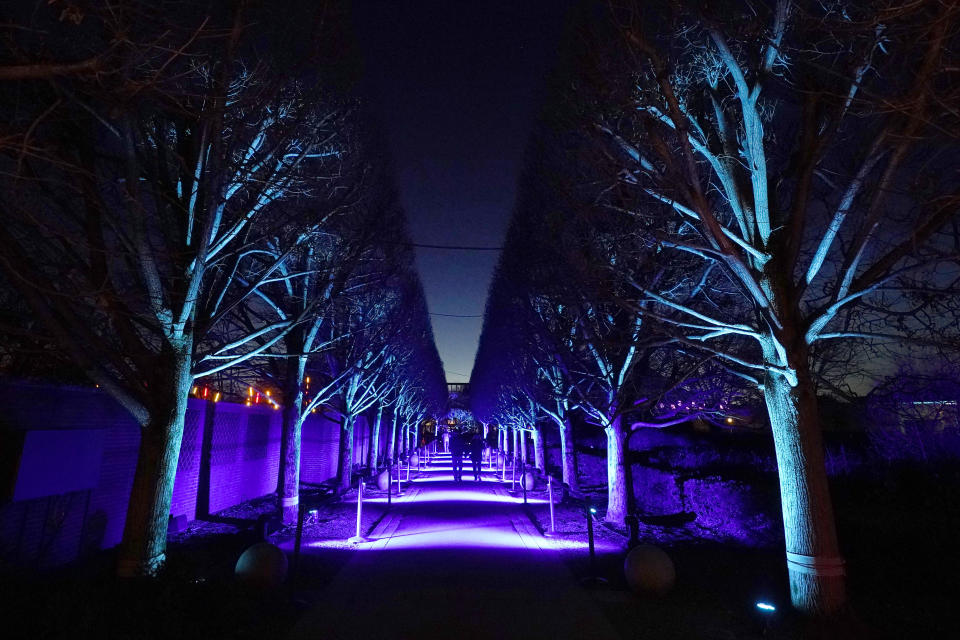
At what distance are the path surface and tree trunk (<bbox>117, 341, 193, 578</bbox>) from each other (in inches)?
82.5

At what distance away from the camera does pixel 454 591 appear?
698 cm

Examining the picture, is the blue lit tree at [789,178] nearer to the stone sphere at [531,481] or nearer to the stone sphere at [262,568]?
the stone sphere at [262,568]

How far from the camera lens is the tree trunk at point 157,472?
20.3 ft

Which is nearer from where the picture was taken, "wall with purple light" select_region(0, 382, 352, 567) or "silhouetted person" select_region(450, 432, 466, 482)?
"wall with purple light" select_region(0, 382, 352, 567)

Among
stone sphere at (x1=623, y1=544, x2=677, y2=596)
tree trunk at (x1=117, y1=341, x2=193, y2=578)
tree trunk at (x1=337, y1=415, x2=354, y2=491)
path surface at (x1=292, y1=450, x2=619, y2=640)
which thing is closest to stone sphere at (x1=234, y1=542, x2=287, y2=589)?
path surface at (x1=292, y1=450, x2=619, y2=640)

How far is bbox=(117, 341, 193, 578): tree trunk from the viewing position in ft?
20.3

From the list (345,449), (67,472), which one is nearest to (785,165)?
(67,472)

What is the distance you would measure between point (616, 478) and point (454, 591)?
6947mm

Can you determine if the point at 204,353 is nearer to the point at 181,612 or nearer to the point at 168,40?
the point at 181,612

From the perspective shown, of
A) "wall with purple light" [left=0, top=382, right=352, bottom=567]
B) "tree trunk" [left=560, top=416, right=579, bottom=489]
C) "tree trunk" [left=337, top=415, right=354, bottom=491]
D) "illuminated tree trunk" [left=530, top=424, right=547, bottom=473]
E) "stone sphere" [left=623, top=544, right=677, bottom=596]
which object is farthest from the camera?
"illuminated tree trunk" [left=530, top=424, right=547, bottom=473]

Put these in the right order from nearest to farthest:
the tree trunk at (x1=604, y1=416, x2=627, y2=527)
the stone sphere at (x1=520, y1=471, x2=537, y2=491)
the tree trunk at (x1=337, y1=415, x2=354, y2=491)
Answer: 1. the tree trunk at (x1=604, y1=416, x2=627, y2=527)
2. the stone sphere at (x1=520, y1=471, x2=537, y2=491)
3. the tree trunk at (x1=337, y1=415, x2=354, y2=491)

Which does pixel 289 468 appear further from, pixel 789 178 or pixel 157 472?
pixel 789 178

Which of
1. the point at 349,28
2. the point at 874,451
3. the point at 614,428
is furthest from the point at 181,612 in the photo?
the point at 874,451

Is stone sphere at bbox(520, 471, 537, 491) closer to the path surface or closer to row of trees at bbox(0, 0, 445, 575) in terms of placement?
the path surface
